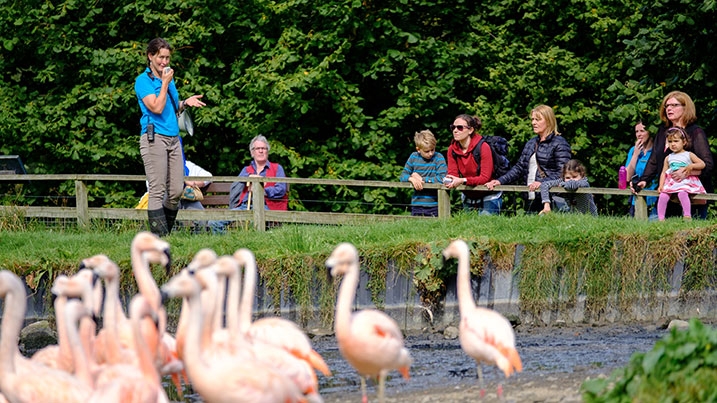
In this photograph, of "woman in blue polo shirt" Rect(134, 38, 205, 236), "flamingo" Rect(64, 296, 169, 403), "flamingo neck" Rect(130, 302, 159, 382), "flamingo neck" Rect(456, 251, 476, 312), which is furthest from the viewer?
"woman in blue polo shirt" Rect(134, 38, 205, 236)

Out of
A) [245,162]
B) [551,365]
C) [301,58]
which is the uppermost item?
[301,58]

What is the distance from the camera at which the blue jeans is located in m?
14.7

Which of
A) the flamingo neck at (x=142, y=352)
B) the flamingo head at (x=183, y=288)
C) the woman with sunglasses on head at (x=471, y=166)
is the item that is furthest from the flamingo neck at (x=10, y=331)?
the woman with sunglasses on head at (x=471, y=166)

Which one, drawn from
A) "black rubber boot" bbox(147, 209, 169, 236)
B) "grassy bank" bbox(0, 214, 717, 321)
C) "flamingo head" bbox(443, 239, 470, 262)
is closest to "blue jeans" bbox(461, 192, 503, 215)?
"grassy bank" bbox(0, 214, 717, 321)

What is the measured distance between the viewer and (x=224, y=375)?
276 inches

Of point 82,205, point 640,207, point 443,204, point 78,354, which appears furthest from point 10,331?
point 82,205

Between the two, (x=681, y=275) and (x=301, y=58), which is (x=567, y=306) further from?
(x=301, y=58)

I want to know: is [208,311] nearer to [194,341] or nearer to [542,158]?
[194,341]

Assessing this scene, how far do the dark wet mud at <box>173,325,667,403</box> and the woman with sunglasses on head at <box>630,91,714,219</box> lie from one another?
2.21 metres

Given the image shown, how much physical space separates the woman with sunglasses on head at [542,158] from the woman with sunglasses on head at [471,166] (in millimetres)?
206

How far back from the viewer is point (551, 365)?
1015 cm

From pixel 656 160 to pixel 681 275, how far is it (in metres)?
1.99

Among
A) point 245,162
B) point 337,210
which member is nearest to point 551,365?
point 337,210

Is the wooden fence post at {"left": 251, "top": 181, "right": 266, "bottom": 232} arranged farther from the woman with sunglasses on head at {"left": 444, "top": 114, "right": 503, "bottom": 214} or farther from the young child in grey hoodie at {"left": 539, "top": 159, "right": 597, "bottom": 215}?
the young child in grey hoodie at {"left": 539, "top": 159, "right": 597, "bottom": 215}
